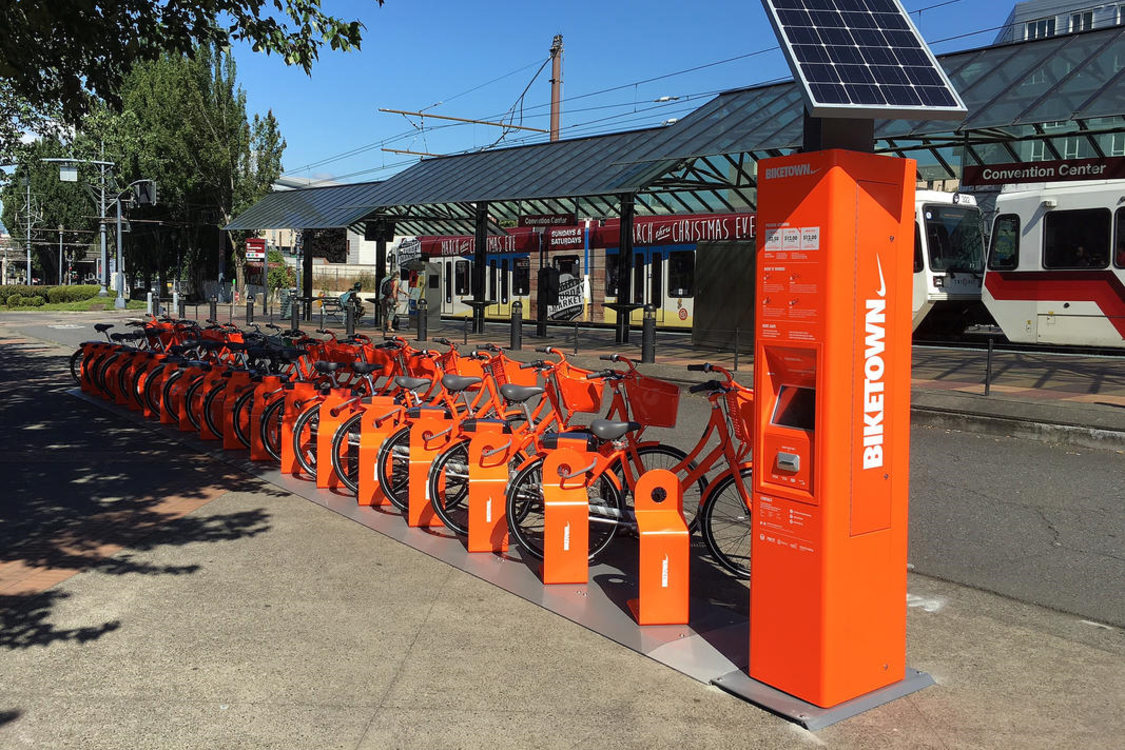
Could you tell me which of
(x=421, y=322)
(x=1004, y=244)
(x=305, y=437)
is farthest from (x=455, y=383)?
(x=421, y=322)

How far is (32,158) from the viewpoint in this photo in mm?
29297

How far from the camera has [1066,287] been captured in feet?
57.7

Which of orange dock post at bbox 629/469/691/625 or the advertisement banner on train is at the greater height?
the advertisement banner on train

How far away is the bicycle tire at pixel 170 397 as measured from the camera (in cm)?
1102

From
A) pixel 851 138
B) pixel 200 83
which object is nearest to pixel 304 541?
pixel 851 138

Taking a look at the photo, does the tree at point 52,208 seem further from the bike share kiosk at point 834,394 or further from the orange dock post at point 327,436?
the bike share kiosk at point 834,394

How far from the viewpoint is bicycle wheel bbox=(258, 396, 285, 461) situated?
885cm

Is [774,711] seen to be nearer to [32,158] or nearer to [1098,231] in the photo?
[1098,231]

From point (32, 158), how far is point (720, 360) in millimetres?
23795

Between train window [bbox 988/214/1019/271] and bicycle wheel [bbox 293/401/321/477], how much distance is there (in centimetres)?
1513

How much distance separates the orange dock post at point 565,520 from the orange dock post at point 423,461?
143cm

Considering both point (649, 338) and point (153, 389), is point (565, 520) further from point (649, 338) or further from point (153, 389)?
point (649, 338)

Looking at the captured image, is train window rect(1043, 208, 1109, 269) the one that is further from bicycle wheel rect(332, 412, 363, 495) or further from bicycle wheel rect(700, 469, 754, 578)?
bicycle wheel rect(332, 412, 363, 495)

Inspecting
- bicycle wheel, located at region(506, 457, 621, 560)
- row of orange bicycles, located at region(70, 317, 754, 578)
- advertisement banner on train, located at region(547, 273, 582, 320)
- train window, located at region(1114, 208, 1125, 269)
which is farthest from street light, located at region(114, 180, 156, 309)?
bicycle wheel, located at region(506, 457, 621, 560)
